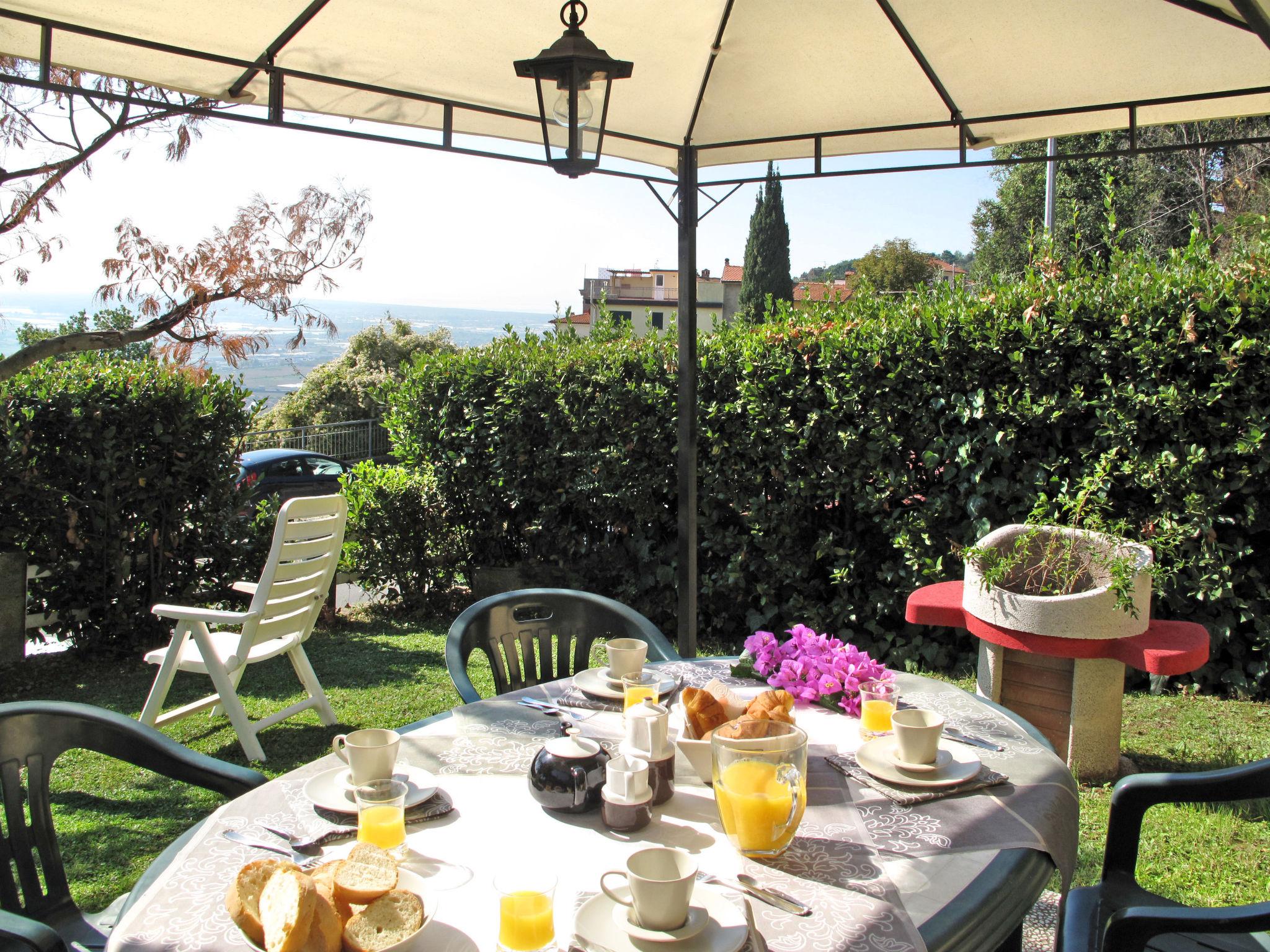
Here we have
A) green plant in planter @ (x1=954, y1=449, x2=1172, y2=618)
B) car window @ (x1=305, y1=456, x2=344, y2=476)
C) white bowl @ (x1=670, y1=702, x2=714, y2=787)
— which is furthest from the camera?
car window @ (x1=305, y1=456, x2=344, y2=476)

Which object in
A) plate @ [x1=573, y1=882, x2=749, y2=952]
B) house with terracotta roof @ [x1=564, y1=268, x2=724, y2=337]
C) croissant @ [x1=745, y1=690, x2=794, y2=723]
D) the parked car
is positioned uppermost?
house with terracotta roof @ [x1=564, y1=268, x2=724, y2=337]

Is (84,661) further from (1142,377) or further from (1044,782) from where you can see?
(1142,377)

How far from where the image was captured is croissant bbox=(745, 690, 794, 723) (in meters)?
1.74

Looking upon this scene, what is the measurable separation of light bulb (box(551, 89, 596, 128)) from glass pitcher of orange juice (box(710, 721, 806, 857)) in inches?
71.9

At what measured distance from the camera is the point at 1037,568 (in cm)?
381

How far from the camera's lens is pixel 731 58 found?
12.0 feet

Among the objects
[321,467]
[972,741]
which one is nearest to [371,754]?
[972,741]

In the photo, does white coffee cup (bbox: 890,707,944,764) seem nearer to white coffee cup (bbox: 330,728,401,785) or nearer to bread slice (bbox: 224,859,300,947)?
white coffee cup (bbox: 330,728,401,785)

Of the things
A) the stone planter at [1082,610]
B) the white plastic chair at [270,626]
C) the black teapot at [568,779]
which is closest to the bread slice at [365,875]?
the black teapot at [568,779]

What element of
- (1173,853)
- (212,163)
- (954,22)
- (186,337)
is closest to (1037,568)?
(1173,853)

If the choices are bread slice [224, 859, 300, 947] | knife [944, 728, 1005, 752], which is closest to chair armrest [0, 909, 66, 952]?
bread slice [224, 859, 300, 947]

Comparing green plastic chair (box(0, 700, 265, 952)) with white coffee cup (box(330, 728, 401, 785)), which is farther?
green plastic chair (box(0, 700, 265, 952))

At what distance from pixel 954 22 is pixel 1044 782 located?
2.73 m

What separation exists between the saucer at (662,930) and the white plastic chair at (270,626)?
3.30 m
